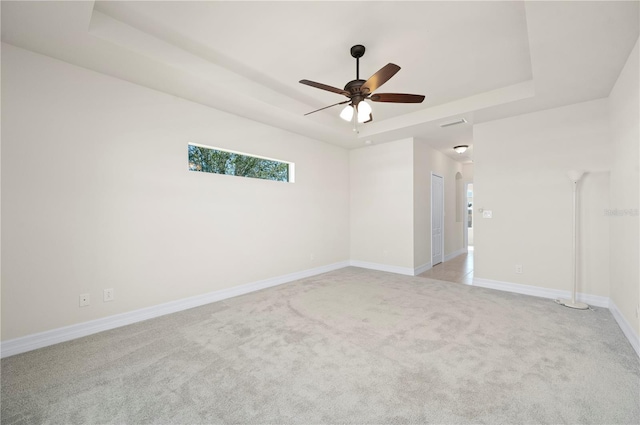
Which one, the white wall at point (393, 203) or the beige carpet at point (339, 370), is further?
the white wall at point (393, 203)

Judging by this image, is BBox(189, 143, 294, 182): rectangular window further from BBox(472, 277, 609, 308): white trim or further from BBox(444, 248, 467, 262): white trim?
BBox(444, 248, 467, 262): white trim

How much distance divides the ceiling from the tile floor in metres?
2.83

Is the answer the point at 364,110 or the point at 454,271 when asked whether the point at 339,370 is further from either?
the point at 454,271

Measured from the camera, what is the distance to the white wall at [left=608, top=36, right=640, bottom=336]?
240 centimetres

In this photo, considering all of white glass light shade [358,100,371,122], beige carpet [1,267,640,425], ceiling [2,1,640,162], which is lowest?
beige carpet [1,267,640,425]

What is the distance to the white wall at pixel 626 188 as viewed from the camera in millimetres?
2398

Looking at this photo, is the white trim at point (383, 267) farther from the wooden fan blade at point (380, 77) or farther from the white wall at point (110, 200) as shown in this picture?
the wooden fan blade at point (380, 77)

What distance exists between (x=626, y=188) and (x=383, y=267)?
11.9 ft

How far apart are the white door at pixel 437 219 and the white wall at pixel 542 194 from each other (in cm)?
161

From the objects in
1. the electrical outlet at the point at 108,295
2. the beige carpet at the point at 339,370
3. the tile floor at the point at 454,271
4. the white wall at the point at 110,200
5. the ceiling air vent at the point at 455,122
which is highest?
the ceiling air vent at the point at 455,122

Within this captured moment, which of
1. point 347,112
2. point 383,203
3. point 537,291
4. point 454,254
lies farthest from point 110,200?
point 454,254

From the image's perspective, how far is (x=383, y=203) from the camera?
5.62 m

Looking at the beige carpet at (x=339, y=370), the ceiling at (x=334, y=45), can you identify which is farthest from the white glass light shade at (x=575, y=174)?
the beige carpet at (x=339, y=370)

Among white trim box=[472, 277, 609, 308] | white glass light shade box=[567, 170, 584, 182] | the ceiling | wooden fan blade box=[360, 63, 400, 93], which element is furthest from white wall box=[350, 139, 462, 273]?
wooden fan blade box=[360, 63, 400, 93]
